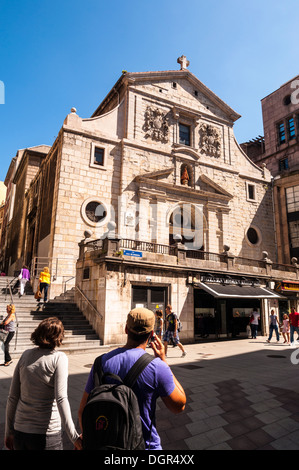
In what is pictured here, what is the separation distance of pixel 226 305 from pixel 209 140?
46.4 ft

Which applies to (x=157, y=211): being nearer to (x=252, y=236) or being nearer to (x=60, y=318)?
(x=252, y=236)

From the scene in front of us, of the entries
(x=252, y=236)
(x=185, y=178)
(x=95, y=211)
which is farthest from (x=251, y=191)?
(x=95, y=211)

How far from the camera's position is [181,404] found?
216 cm

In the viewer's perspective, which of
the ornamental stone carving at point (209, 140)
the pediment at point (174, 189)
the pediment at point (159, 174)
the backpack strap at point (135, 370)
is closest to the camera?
the backpack strap at point (135, 370)

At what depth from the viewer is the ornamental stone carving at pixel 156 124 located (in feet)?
73.2

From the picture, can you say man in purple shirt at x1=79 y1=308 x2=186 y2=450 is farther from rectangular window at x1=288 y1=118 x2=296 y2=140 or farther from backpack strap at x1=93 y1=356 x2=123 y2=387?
rectangular window at x1=288 y1=118 x2=296 y2=140

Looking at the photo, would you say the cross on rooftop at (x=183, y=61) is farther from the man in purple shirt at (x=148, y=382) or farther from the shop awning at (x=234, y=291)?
the man in purple shirt at (x=148, y=382)

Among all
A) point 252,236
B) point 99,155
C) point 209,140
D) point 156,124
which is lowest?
point 252,236

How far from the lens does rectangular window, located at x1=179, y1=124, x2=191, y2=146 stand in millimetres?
24406

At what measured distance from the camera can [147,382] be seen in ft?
6.85

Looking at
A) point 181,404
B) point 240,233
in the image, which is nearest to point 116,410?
point 181,404

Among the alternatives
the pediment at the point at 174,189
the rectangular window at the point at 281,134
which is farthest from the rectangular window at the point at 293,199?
the rectangular window at the point at 281,134

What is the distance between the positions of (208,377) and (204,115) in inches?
899

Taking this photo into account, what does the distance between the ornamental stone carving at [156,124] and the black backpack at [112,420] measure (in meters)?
21.9
